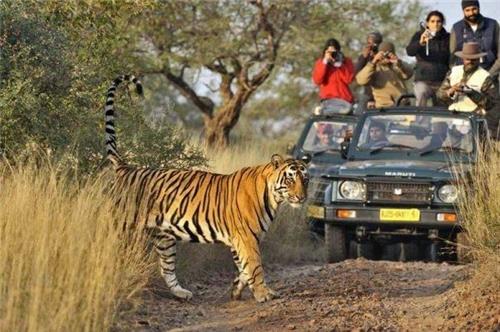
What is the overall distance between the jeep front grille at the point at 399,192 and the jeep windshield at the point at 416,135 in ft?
Answer: 3.02

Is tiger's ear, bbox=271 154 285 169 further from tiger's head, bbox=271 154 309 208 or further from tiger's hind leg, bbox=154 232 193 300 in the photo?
tiger's hind leg, bbox=154 232 193 300

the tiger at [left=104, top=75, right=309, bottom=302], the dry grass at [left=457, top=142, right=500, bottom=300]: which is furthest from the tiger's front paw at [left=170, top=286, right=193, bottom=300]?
the dry grass at [left=457, top=142, right=500, bottom=300]

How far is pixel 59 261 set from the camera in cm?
792

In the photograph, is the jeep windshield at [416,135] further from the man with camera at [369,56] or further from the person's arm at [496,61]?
the man with camera at [369,56]

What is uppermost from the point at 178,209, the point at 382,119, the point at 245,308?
the point at 382,119

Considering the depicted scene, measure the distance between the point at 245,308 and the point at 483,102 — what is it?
5826mm

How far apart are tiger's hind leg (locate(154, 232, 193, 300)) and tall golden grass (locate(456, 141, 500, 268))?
→ 2482mm

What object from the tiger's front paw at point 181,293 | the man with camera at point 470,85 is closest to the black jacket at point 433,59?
the man with camera at point 470,85

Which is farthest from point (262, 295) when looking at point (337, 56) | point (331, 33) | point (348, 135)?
point (331, 33)

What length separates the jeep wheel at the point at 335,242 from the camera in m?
13.8

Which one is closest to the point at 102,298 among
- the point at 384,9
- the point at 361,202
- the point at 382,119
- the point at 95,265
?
the point at 95,265

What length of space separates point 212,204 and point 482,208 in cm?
235

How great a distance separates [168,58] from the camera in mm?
24766

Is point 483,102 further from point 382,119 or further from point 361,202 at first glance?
point 361,202
